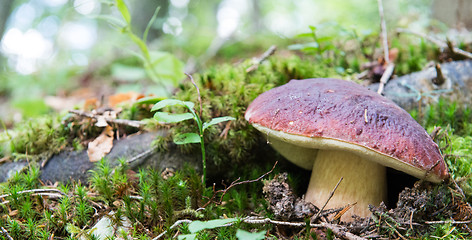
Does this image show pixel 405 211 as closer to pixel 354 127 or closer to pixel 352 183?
pixel 352 183

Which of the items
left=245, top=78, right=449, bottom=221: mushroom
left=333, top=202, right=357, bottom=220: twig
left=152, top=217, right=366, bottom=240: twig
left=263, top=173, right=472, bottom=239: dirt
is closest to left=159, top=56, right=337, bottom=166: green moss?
left=245, top=78, right=449, bottom=221: mushroom

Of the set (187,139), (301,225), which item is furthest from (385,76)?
(187,139)

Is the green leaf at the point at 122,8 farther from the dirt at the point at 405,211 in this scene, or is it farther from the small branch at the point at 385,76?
the small branch at the point at 385,76

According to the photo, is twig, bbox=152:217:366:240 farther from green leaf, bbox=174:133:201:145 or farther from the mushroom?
green leaf, bbox=174:133:201:145

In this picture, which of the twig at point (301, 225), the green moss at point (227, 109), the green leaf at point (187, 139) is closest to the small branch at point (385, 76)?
the green moss at point (227, 109)

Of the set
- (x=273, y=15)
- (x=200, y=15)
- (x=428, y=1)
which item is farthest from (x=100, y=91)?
(x=273, y=15)

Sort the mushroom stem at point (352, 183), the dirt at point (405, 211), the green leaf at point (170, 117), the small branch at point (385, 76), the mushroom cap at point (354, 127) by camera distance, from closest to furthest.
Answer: the mushroom cap at point (354, 127) < the dirt at point (405, 211) < the green leaf at point (170, 117) < the mushroom stem at point (352, 183) < the small branch at point (385, 76)

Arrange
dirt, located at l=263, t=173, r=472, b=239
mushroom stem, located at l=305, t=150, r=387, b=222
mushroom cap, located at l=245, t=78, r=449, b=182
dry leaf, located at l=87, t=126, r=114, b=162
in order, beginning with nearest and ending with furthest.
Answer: mushroom cap, located at l=245, t=78, r=449, b=182 < dirt, located at l=263, t=173, r=472, b=239 < mushroom stem, located at l=305, t=150, r=387, b=222 < dry leaf, located at l=87, t=126, r=114, b=162
